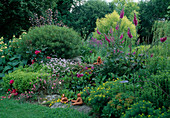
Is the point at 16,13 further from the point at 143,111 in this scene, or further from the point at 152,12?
the point at 152,12

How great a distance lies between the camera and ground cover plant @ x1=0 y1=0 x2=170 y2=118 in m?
2.87

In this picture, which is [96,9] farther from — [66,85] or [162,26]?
[66,85]

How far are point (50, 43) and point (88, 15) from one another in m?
18.4

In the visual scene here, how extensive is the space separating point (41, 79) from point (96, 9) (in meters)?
20.8

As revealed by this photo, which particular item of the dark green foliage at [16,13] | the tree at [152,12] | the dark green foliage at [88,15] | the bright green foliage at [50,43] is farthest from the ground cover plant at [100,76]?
the tree at [152,12]

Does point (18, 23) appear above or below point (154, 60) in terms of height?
above

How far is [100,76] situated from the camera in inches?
184

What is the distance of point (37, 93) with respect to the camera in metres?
4.82

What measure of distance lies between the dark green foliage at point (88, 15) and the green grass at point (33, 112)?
2014 centimetres

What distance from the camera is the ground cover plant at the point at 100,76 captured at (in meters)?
2.87

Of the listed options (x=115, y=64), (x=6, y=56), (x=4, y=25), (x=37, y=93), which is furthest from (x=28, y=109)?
(x=4, y=25)

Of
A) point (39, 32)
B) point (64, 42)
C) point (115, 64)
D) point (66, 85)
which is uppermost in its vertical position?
point (39, 32)

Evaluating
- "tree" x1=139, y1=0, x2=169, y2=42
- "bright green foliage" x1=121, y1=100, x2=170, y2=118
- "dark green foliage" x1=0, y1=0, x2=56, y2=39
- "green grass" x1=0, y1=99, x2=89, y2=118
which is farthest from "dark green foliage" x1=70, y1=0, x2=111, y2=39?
"bright green foliage" x1=121, y1=100, x2=170, y2=118

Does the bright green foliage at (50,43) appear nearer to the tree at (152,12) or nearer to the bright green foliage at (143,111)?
the bright green foliage at (143,111)
